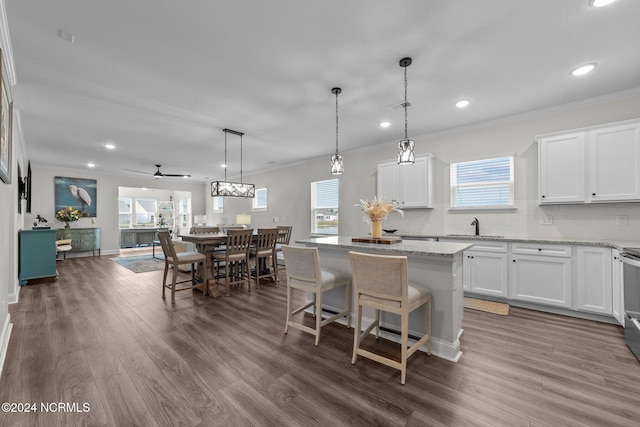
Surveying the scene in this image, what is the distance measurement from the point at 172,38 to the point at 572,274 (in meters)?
4.72

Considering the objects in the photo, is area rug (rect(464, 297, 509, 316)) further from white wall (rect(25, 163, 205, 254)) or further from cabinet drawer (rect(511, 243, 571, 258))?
white wall (rect(25, 163, 205, 254))

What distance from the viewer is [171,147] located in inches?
Answer: 217

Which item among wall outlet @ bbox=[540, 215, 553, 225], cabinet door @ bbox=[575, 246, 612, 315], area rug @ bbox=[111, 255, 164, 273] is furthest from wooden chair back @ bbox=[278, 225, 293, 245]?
cabinet door @ bbox=[575, 246, 612, 315]

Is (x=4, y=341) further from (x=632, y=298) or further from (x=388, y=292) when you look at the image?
(x=632, y=298)

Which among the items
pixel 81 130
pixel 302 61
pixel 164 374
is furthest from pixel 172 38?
pixel 81 130

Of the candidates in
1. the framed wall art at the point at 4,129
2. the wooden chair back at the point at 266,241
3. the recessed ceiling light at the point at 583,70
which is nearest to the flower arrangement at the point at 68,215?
the wooden chair back at the point at 266,241

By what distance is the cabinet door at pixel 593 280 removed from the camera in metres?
2.96

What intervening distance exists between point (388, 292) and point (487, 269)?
2.40 m

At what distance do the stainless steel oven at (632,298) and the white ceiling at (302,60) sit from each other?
1.81m

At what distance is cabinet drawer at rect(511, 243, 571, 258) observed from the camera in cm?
319

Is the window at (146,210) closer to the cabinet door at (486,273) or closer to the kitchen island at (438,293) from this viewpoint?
the kitchen island at (438,293)

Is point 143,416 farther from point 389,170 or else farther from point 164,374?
point 389,170

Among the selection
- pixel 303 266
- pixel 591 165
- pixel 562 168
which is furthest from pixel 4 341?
pixel 591 165

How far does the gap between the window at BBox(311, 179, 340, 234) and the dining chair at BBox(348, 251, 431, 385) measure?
13.3 feet
